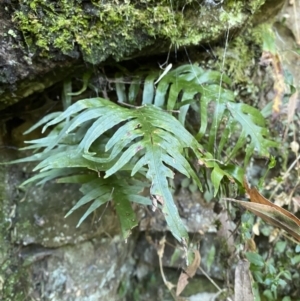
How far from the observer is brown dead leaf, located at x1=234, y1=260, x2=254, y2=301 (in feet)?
3.77

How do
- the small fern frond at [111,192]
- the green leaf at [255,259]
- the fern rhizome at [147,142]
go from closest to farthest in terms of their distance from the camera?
1. the fern rhizome at [147,142]
2. the small fern frond at [111,192]
3. the green leaf at [255,259]

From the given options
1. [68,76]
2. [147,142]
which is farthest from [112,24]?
[147,142]

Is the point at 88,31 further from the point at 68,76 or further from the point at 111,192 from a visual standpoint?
the point at 111,192

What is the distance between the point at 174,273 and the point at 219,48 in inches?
35.9

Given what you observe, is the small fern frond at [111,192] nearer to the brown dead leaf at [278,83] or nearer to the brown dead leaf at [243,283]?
the brown dead leaf at [243,283]

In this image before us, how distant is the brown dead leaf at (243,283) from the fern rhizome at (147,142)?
→ 0.26 meters

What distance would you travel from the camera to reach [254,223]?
4.68 feet

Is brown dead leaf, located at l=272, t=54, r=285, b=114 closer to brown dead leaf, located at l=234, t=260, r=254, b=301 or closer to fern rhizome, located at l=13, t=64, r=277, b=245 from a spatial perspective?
fern rhizome, located at l=13, t=64, r=277, b=245

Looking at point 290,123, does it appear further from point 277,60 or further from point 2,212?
point 2,212

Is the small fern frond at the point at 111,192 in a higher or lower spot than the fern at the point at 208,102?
lower

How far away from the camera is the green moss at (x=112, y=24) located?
3.40 ft

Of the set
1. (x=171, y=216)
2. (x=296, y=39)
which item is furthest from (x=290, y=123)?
(x=171, y=216)

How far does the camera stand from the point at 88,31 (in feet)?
3.54

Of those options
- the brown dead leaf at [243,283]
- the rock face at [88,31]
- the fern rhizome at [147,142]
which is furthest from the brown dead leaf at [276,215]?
the rock face at [88,31]
